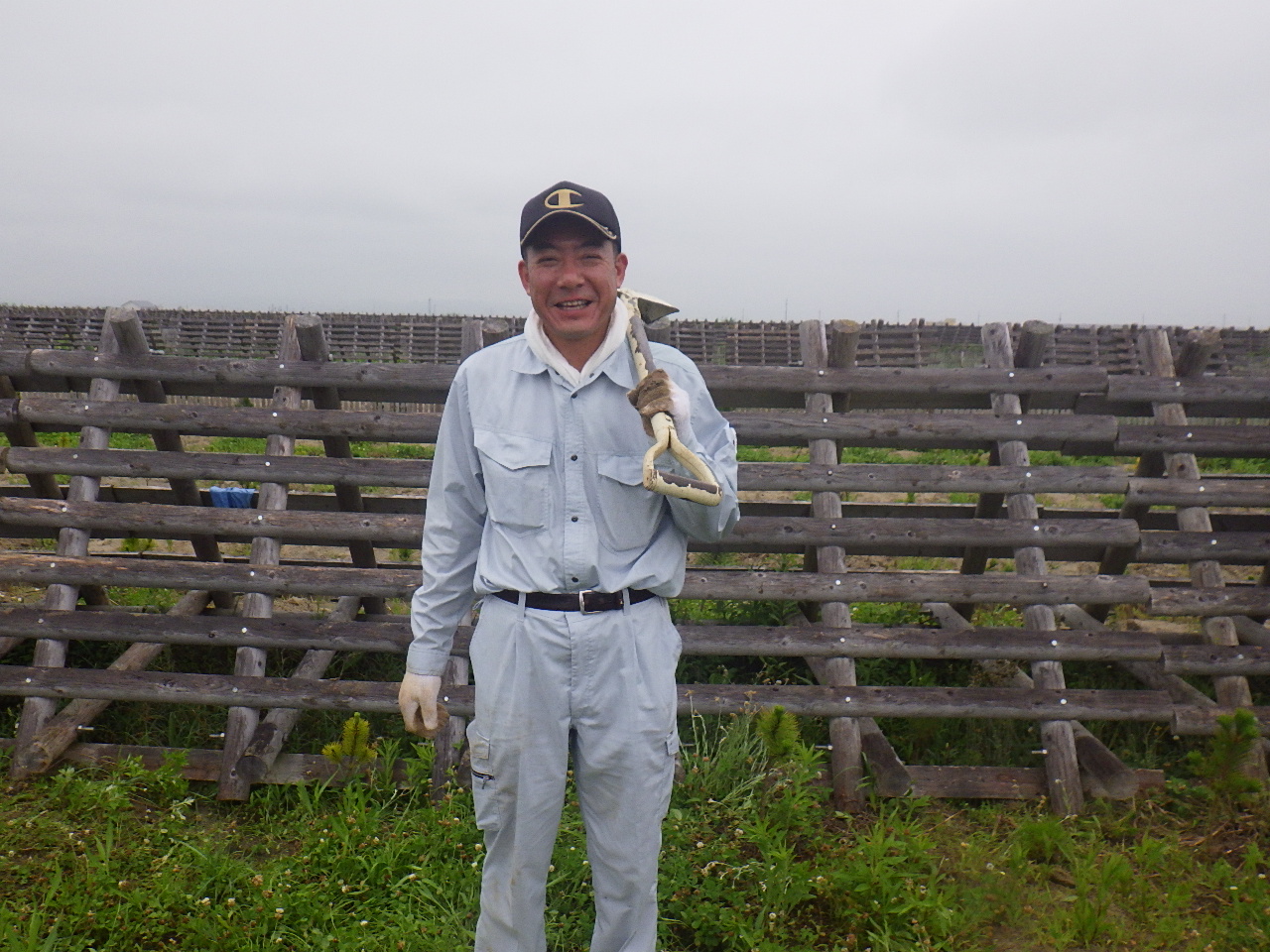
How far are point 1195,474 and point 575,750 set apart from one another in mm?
4346

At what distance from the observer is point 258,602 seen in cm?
475

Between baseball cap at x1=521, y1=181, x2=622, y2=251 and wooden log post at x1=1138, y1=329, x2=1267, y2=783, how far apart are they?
13.0 feet

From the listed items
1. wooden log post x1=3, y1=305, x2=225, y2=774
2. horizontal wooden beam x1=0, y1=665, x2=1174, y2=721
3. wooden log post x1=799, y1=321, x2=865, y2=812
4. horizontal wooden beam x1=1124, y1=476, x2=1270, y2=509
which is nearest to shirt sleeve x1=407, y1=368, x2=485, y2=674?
horizontal wooden beam x1=0, y1=665, x2=1174, y2=721

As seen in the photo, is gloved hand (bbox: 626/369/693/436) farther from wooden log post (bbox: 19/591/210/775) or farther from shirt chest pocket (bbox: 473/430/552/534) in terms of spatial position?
wooden log post (bbox: 19/591/210/775)

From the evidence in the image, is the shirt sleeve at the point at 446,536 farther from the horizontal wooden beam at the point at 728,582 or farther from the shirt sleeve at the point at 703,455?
the horizontal wooden beam at the point at 728,582

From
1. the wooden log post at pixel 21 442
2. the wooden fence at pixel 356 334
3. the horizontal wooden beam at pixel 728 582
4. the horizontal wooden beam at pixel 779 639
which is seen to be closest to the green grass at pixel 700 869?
the horizontal wooden beam at pixel 779 639

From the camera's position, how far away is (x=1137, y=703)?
15.1ft

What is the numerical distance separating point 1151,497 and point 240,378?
525cm

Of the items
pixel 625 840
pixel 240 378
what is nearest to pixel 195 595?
pixel 240 378

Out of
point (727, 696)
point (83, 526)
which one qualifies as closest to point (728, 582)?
point (727, 696)

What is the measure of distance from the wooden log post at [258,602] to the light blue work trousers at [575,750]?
7.78ft

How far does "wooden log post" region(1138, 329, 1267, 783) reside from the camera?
15.9 feet

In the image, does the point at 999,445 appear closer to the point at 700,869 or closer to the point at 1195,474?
the point at 1195,474

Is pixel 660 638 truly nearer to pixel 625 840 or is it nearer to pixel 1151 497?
pixel 625 840
